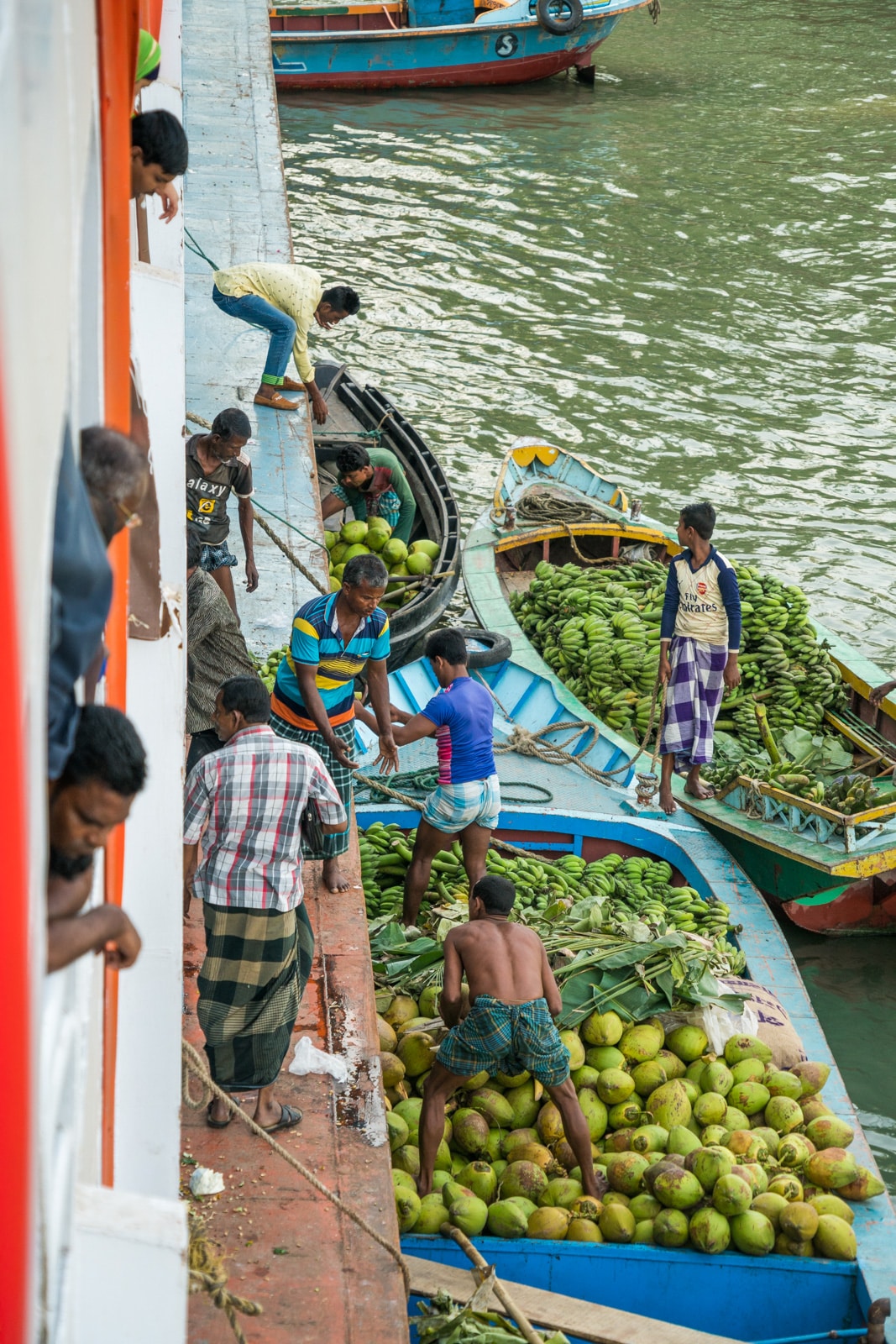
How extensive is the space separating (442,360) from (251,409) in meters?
6.17

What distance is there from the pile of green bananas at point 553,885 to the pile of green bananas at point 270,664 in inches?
36.2

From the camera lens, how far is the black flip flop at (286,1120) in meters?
4.41

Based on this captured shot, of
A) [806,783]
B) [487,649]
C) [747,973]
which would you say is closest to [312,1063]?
[747,973]

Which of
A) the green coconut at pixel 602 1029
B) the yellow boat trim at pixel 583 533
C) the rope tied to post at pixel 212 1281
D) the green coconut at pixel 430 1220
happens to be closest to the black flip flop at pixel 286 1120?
the green coconut at pixel 430 1220

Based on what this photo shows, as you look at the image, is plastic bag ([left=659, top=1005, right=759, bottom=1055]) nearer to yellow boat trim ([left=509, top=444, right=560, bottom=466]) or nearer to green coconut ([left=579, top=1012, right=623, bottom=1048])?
green coconut ([left=579, top=1012, right=623, bottom=1048])

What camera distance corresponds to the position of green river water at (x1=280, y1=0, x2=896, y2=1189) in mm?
13000

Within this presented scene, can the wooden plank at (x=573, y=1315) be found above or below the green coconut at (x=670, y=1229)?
below

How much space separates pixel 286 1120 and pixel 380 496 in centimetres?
608

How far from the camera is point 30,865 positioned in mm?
1210

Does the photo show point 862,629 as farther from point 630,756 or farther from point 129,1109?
point 129,1109

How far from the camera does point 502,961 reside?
4844 mm

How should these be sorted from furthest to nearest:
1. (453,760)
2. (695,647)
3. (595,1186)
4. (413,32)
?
(413,32)
(695,647)
(453,760)
(595,1186)

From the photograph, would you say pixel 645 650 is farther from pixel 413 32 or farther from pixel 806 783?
pixel 413 32

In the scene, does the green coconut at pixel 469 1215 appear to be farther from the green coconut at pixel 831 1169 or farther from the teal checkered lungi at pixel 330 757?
the teal checkered lungi at pixel 330 757
